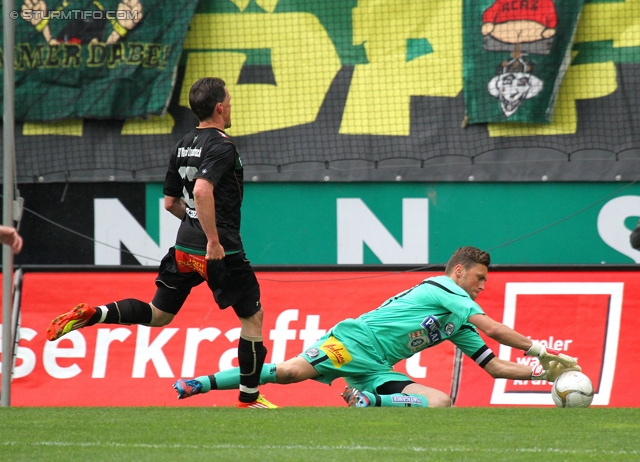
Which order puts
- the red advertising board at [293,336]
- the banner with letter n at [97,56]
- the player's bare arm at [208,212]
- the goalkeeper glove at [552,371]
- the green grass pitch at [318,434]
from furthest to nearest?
1. the banner with letter n at [97,56]
2. the red advertising board at [293,336]
3. the goalkeeper glove at [552,371]
4. the player's bare arm at [208,212]
5. the green grass pitch at [318,434]

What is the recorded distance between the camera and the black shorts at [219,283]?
5.50 metres

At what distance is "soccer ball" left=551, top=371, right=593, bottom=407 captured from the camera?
237 inches

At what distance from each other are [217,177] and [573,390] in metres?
2.63

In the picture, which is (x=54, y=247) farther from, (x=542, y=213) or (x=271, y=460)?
(x=271, y=460)

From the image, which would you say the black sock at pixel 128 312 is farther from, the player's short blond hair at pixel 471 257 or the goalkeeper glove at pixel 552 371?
the goalkeeper glove at pixel 552 371

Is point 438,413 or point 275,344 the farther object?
point 275,344

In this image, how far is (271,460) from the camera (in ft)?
12.8

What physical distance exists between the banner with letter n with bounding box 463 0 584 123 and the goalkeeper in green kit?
3.39 m

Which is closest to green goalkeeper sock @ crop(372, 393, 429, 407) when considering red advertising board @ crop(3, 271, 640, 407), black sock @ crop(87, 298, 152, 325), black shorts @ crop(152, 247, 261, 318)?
black shorts @ crop(152, 247, 261, 318)

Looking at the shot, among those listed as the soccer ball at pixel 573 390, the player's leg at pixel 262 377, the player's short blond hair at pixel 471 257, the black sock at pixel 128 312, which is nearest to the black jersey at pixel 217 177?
the black sock at pixel 128 312

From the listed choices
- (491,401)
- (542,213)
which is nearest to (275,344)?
(491,401)

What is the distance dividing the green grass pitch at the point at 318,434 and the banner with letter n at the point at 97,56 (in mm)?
4718

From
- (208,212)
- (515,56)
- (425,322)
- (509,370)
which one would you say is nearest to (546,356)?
(509,370)

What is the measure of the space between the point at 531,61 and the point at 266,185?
2.92m
